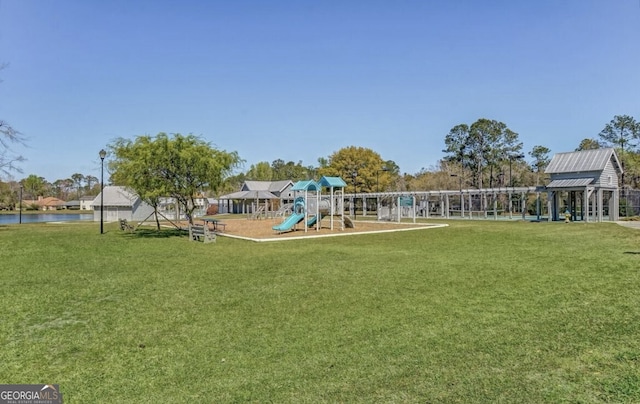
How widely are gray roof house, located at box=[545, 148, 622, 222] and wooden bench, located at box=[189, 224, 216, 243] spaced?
77.9ft

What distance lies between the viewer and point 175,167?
68.7ft

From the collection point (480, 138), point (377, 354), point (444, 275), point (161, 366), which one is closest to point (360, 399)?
point (377, 354)

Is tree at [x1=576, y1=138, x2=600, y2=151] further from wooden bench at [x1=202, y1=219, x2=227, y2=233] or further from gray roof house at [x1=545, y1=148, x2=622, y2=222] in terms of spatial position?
wooden bench at [x1=202, y1=219, x2=227, y2=233]

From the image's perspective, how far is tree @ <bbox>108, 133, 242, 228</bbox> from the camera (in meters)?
20.3

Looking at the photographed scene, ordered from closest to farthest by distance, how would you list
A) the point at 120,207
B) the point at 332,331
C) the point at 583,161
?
the point at 332,331 < the point at 583,161 < the point at 120,207

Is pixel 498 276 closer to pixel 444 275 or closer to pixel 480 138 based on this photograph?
pixel 444 275

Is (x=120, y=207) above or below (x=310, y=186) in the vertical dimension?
below

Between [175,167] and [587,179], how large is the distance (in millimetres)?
26210

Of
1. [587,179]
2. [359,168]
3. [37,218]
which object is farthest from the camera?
[359,168]

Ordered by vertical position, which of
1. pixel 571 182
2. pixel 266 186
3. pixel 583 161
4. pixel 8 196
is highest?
pixel 266 186

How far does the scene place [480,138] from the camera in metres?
58.9

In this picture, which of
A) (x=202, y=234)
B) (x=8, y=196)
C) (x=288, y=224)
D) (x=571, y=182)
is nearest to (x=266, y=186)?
(x=288, y=224)

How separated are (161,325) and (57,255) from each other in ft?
30.8

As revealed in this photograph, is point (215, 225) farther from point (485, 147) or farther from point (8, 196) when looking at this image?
point (8, 196)
